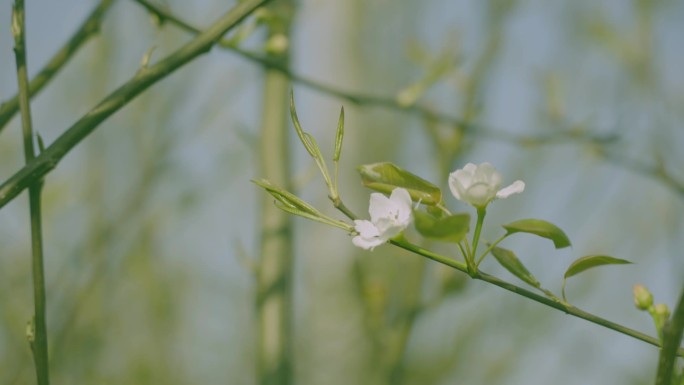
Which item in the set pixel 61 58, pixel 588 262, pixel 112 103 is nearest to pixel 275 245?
pixel 61 58

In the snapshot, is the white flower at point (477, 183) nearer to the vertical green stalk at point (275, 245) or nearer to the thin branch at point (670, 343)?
the thin branch at point (670, 343)

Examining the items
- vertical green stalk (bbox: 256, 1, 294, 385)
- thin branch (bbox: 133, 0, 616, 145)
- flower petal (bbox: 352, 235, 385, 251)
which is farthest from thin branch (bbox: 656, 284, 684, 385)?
vertical green stalk (bbox: 256, 1, 294, 385)

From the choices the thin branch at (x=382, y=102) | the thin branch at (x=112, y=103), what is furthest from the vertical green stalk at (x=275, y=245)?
the thin branch at (x=112, y=103)

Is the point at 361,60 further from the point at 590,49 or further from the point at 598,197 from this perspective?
the point at 598,197

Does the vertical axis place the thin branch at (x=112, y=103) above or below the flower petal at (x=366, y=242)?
above

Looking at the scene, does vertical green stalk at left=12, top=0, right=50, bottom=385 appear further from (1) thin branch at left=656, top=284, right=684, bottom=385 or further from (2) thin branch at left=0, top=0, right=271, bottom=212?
(1) thin branch at left=656, top=284, right=684, bottom=385

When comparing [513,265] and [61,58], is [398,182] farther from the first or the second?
[61,58]

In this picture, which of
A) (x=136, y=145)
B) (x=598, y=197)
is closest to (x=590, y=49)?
(x=598, y=197)
